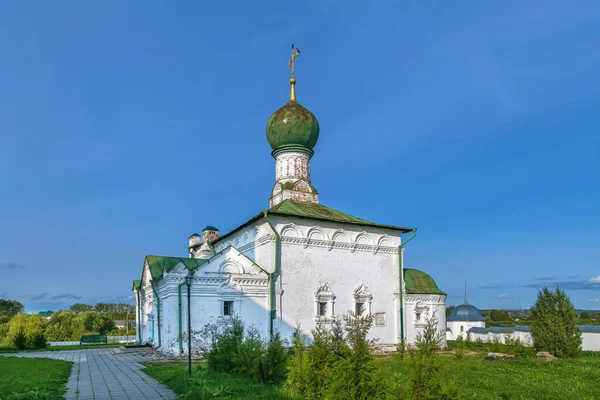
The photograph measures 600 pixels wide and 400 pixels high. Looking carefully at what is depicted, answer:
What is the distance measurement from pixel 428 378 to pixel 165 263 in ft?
44.2

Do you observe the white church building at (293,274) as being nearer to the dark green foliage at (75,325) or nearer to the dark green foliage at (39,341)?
the dark green foliage at (39,341)

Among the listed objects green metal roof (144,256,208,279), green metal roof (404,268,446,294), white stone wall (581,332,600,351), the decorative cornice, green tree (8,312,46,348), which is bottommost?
white stone wall (581,332,600,351)

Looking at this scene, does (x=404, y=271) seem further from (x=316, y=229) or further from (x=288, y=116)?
(x=288, y=116)

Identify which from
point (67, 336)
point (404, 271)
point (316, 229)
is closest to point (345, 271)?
point (316, 229)

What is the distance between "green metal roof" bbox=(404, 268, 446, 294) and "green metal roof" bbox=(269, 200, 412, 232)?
231 cm

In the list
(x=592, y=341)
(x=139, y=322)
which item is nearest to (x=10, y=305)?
(x=139, y=322)

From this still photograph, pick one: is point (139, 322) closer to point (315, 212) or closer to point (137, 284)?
point (137, 284)

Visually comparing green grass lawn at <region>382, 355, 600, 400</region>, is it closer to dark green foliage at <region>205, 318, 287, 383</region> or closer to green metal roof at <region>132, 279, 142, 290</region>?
dark green foliage at <region>205, 318, 287, 383</region>

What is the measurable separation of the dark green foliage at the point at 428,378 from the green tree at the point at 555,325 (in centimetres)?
1182

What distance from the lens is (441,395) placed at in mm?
5055

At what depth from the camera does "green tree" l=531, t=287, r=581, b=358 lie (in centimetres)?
1464

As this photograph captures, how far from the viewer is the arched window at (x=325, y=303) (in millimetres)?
17016

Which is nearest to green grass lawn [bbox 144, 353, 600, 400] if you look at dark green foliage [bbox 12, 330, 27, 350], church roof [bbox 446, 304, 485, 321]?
dark green foliage [bbox 12, 330, 27, 350]

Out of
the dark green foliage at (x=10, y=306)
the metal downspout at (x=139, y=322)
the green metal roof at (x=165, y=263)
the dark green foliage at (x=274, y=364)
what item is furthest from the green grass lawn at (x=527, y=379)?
the dark green foliage at (x=10, y=306)
